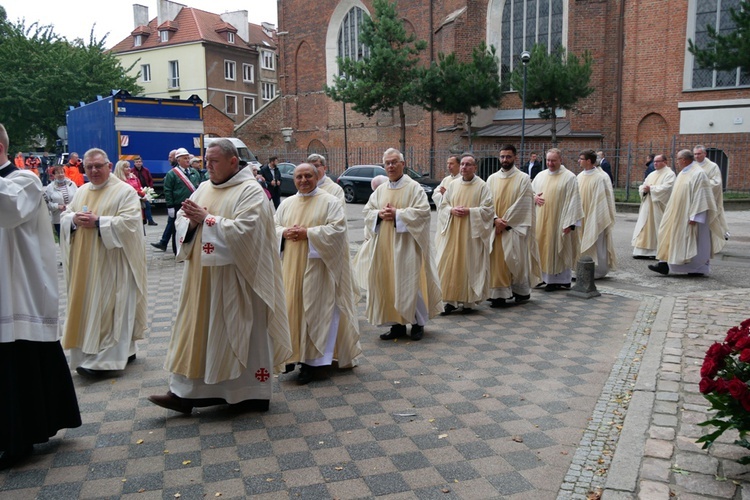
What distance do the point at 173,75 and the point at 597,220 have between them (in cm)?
4647

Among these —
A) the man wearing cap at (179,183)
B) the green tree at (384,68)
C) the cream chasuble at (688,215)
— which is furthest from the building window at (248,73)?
the cream chasuble at (688,215)

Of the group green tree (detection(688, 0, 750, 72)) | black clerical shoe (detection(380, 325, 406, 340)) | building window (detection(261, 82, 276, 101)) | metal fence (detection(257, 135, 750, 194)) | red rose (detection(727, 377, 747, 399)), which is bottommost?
black clerical shoe (detection(380, 325, 406, 340))

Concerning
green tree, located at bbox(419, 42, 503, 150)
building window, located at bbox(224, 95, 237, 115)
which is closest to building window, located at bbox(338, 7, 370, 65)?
green tree, located at bbox(419, 42, 503, 150)

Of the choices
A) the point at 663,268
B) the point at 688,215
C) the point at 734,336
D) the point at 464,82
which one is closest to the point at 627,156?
the point at 464,82

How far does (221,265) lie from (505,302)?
5.06m

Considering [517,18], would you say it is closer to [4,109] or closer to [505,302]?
[505,302]

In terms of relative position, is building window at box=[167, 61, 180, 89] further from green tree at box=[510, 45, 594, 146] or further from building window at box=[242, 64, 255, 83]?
green tree at box=[510, 45, 594, 146]

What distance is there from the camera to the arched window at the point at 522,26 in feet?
94.6

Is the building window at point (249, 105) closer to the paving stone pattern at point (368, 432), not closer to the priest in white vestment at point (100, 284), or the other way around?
the paving stone pattern at point (368, 432)

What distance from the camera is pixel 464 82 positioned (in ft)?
86.4

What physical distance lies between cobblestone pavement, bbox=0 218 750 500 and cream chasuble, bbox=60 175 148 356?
41cm

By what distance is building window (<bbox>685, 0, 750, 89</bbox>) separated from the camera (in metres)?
24.5

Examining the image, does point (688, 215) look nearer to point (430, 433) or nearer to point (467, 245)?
point (467, 245)

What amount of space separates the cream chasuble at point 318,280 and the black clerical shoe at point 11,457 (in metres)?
2.13
